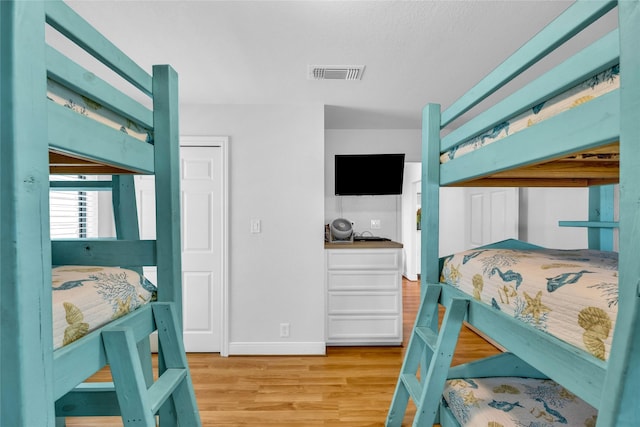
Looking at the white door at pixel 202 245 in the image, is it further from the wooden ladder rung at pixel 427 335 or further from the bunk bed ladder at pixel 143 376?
the wooden ladder rung at pixel 427 335

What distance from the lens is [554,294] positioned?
92cm

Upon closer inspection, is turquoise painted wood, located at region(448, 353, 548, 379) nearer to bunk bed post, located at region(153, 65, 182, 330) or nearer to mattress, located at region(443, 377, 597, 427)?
mattress, located at region(443, 377, 597, 427)

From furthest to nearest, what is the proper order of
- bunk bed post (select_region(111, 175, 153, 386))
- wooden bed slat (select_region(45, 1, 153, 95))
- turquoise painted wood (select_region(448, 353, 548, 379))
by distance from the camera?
bunk bed post (select_region(111, 175, 153, 386)) < turquoise painted wood (select_region(448, 353, 548, 379)) < wooden bed slat (select_region(45, 1, 153, 95))

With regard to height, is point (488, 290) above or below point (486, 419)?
above

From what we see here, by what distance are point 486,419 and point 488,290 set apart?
0.49 m

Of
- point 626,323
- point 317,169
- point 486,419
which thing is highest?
point 317,169

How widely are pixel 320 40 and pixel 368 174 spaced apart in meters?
2.02

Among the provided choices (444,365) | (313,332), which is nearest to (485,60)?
(444,365)

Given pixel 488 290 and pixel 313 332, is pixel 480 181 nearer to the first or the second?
pixel 488 290

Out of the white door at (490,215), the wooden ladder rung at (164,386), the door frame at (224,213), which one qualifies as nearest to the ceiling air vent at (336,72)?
the door frame at (224,213)

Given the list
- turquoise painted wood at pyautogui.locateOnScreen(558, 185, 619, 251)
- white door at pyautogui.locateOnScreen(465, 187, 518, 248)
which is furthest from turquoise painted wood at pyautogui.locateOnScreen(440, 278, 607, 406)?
white door at pyautogui.locateOnScreen(465, 187, 518, 248)

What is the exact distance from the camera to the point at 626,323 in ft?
2.05

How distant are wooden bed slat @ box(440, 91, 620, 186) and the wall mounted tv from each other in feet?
8.17

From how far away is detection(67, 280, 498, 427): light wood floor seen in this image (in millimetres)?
2096
